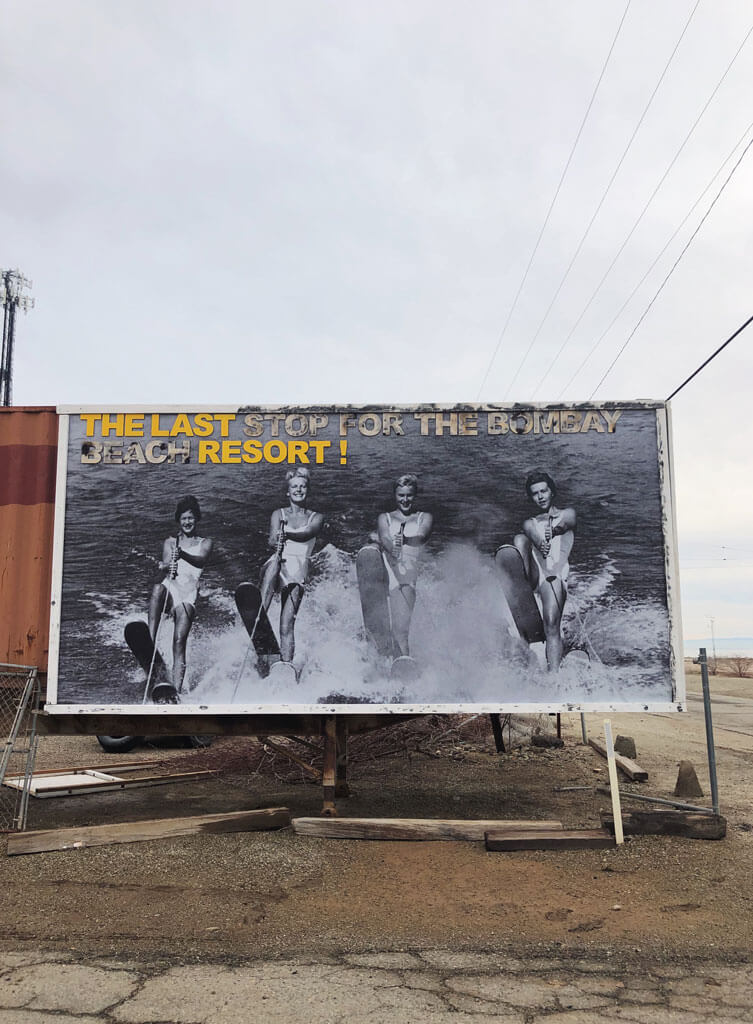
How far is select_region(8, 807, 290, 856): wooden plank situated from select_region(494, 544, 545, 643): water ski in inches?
113

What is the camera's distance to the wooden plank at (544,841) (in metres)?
6.90

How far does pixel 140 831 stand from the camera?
285 inches

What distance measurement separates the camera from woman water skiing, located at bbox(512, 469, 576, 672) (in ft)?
25.3

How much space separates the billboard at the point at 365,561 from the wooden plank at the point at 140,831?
0.99 metres

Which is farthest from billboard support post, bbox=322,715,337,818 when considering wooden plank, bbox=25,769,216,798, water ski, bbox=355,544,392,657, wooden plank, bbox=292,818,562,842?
Result: wooden plank, bbox=25,769,216,798

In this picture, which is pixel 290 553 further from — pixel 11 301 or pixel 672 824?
pixel 11 301

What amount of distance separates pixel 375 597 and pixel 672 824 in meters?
3.33

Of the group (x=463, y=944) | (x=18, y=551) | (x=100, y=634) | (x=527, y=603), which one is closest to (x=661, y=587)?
(x=527, y=603)

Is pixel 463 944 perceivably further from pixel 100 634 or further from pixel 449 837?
pixel 100 634

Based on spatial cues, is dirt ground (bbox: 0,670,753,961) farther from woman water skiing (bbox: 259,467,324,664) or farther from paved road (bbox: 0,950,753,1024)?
woman water skiing (bbox: 259,467,324,664)

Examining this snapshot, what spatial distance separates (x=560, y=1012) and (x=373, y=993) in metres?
0.96

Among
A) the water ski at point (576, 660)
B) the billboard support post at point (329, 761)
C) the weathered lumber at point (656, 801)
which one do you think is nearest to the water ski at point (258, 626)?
the billboard support post at point (329, 761)

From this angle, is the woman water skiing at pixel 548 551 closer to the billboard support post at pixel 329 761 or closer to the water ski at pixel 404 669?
the water ski at pixel 404 669

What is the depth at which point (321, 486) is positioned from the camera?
311 inches
